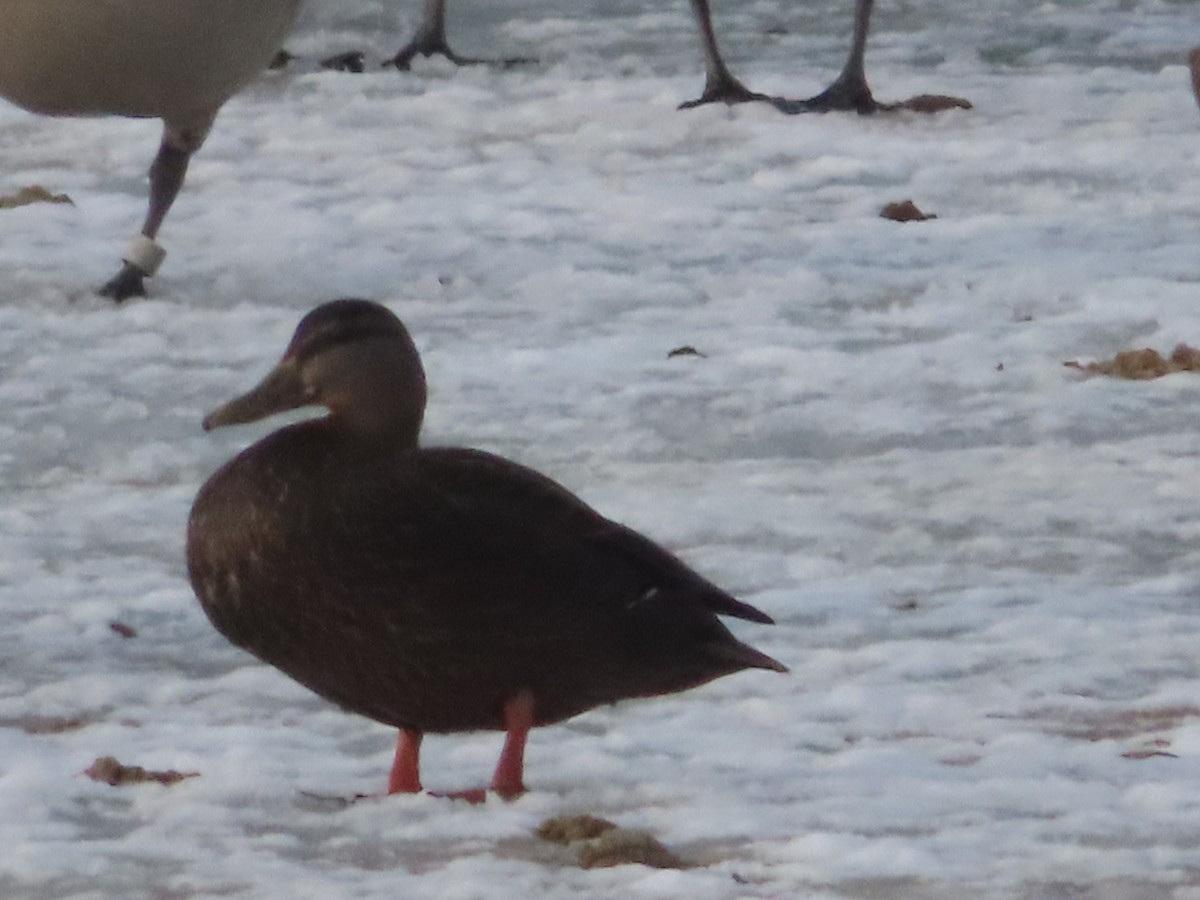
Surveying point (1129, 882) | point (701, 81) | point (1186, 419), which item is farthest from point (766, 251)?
point (1129, 882)

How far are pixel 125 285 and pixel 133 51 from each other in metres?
1.00

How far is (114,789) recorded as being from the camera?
3703mm

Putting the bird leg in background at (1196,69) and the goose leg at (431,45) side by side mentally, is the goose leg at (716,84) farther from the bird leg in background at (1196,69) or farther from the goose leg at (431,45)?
the bird leg in background at (1196,69)

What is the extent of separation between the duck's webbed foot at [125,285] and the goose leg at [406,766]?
3964mm

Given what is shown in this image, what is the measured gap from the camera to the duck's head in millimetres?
3811

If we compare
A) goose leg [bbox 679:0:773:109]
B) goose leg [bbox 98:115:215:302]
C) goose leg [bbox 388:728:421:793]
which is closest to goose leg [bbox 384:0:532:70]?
goose leg [bbox 679:0:773:109]

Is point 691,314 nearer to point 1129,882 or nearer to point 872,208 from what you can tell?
point 872,208

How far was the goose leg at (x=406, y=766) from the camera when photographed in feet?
12.2

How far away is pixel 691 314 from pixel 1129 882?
422cm

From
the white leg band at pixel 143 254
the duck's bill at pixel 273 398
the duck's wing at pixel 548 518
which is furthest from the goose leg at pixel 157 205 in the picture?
the duck's wing at pixel 548 518

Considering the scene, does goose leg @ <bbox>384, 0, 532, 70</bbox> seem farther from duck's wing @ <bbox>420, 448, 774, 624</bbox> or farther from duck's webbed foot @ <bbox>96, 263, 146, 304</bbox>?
duck's wing @ <bbox>420, 448, 774, 624</bbox>

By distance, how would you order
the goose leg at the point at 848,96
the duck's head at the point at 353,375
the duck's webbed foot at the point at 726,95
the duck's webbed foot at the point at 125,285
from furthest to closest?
the duck's webbed foot at the point at 726,95, the goose leg at the point at 848,96, the duck's webbed foot at the point at 125,285, the duck's head at the point at 353,375

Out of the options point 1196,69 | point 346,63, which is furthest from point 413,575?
point 346,63

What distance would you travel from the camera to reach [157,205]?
25.2 ft
